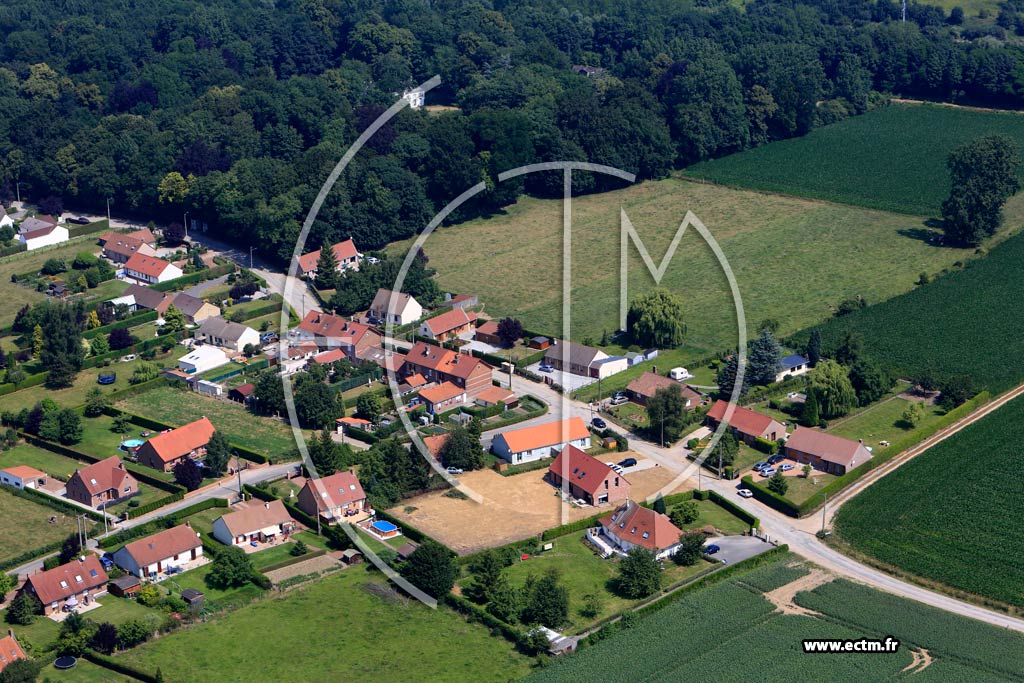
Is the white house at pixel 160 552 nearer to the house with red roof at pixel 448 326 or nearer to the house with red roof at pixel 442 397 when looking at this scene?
the house with red roof at pixel 442 397

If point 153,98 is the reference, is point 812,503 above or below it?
below

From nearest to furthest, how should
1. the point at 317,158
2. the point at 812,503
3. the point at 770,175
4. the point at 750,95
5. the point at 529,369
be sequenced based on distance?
the point at 812,503, the point at 529,369, the point at 317,158, the point at 770,175, the point at 750,95

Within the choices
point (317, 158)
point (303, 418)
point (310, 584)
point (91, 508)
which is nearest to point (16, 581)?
point (91, 508)

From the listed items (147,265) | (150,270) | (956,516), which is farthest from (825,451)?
(147,265)

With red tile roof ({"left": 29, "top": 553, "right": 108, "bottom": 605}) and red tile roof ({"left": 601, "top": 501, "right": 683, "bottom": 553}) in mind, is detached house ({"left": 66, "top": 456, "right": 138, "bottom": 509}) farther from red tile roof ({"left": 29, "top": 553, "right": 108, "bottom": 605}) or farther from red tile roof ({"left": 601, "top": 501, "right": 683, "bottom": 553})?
red tile roof ({"left": 601, "top": 501, "right": 683, "bottom": 553})

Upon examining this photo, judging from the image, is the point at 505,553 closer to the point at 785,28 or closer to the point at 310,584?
the point at 310,584

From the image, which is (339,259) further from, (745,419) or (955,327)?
(955,327)

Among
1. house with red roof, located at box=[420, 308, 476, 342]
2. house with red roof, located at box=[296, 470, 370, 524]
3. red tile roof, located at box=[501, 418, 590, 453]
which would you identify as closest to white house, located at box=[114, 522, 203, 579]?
house with red roof, located at box=[296, 470, 370, 524]

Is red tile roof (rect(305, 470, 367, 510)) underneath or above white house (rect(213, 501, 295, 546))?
above
